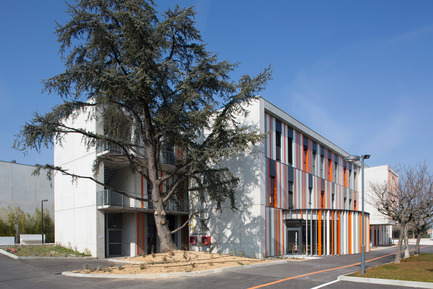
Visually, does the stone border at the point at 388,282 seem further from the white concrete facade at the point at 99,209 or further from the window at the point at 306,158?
the window at the point at 306,158

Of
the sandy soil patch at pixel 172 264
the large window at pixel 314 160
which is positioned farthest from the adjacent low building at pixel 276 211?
the sandy soil patch at pixel 172 264

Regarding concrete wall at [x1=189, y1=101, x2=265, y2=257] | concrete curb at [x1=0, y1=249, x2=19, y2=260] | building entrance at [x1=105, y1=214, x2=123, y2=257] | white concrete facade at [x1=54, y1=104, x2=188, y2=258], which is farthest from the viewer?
building entrance at [x1=105, y1=214, x2=123, y2=257]

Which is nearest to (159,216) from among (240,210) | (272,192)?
(240,210)

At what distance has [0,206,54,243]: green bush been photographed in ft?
111

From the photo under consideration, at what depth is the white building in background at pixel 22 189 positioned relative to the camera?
3544 centimetres

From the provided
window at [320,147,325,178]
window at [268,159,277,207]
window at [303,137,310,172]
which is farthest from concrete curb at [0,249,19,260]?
window at [320,147,325,178]

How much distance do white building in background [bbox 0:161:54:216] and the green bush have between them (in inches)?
27.1

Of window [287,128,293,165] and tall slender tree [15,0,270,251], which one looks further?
window [287,128,293,165]

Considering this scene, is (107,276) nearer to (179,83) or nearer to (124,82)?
(124,82)

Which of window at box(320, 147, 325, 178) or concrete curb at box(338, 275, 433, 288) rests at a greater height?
window at box(320, 147, 325, 178)

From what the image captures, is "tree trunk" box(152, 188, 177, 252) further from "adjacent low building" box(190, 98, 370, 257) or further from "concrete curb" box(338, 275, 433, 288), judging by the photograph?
"concrete curb" box(338, 275, 433, 288)

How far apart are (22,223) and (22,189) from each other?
3.70 metres

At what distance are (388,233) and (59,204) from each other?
153ft

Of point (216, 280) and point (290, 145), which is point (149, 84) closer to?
point (216, 280)
